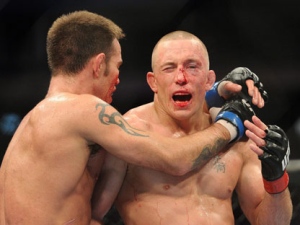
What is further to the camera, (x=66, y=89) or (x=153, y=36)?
(x=153, y=36)

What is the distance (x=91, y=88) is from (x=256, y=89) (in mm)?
538

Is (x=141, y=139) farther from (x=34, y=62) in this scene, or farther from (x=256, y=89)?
(x=34, y=62)

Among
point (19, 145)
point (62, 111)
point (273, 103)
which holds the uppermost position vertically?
point (62, 111)

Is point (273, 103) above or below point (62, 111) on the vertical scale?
below

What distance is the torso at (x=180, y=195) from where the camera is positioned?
65.6 inches

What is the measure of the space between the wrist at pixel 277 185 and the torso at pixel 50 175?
1.75 feet

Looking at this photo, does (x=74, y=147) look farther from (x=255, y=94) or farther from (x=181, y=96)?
(x=255, y=94)

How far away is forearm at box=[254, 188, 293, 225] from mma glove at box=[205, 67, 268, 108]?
326mm

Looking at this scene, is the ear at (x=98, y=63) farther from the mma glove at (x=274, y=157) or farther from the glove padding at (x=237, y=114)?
the mma glove at (x=274, y=157)

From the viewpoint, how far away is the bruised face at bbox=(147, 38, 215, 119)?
170 centimetres

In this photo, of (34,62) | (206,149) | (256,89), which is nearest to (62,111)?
(206,149)

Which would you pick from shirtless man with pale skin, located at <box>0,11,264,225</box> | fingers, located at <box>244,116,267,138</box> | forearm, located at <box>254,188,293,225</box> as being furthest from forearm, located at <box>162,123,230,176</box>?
forearm, located at <box>254,188,293,225</box>

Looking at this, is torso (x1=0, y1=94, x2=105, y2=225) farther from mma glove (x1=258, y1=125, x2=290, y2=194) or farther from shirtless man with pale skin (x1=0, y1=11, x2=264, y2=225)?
mma glove (x1=258, y1=125, x2=290, y2=194)

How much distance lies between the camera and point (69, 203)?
1.51m
